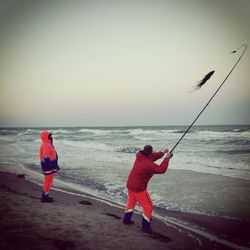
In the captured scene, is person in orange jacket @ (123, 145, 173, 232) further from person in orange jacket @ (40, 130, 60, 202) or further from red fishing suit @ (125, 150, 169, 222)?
→ person in orange jacket @ (40, 130, 60, 202)

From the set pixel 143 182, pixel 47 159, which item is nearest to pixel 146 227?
pixel 143 182

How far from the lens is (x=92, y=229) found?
4.18 meters

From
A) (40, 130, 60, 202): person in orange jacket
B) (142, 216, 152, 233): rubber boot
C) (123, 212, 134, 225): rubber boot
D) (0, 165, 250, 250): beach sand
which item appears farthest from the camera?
(40, 130, 60, 202): person in orange jacket

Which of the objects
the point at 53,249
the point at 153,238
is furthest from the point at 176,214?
the point at 53,249

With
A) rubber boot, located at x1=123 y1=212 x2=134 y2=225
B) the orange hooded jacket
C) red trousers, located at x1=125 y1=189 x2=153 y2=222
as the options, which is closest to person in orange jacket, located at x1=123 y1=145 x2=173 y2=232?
red trousers, located at x1=125 y1=189 x2=153 y2=222

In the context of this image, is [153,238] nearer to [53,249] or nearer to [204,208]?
[53,249]

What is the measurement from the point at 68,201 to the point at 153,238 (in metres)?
2.44

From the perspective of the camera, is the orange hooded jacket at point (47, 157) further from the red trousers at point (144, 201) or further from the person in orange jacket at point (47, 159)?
the red trousers at point (144, 201)

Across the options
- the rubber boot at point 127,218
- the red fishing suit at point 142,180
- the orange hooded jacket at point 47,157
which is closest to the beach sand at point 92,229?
the rubber boot at point 127,218

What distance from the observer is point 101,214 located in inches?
200

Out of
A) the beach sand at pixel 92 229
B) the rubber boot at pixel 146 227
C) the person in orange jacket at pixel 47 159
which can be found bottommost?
the beach sand at pixel 92 229

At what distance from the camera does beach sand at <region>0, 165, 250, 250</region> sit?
12.0ft

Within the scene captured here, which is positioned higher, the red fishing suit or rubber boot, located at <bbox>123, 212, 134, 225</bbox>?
the red fishing suit

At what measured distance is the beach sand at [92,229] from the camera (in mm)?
3643
